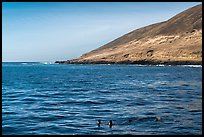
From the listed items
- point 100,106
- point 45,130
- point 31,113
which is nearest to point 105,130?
point 45,130

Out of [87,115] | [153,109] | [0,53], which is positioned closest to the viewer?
[0,53]

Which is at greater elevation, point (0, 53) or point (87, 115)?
Answer: point (0, 53)

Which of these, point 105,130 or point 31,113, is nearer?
point 105,130

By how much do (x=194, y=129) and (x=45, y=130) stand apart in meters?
10.6

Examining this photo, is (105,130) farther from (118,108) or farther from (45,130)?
(118,108)

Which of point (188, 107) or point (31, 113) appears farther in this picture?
point (188, 107)

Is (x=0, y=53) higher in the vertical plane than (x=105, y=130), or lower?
higher

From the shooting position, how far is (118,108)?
32031mm

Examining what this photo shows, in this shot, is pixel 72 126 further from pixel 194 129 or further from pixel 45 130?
pixel 194 129

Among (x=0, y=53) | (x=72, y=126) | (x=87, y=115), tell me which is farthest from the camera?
(x=87, y=115)

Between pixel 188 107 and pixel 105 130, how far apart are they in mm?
14774

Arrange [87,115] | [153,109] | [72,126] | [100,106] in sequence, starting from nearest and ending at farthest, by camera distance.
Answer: [72,126] → [87,115] → [153,109] → [100,106]

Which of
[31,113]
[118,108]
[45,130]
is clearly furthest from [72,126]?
[118,108]

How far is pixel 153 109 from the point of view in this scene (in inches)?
1237
